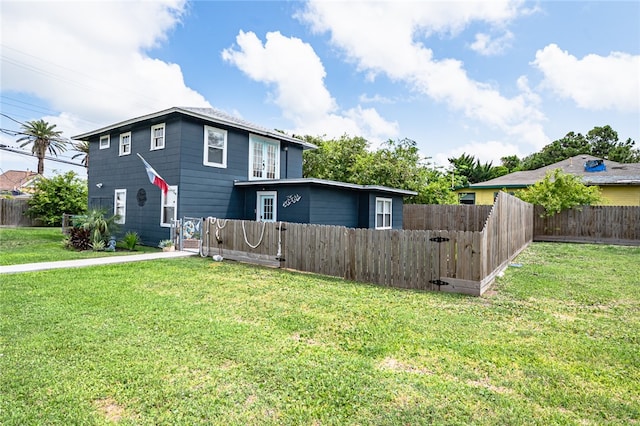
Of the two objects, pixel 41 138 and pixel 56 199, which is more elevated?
pixel 41 138

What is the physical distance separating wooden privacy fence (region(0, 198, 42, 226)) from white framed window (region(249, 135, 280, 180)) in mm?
18673

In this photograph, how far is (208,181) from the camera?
13.4 m

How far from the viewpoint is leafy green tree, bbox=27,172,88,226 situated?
23.0 meters

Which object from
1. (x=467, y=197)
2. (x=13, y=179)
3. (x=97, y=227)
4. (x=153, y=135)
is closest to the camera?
(x=97, y=227)

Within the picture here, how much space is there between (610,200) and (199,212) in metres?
23.1

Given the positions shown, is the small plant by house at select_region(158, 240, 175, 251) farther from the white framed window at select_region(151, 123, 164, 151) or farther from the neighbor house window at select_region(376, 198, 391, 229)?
the neighbor house window at select_region(376, 198, 391, 229)

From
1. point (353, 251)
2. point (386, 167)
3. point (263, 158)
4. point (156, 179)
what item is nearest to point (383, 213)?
point (386, 167)

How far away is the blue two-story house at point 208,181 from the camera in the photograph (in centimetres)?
1273

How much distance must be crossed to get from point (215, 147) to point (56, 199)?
1640 cm

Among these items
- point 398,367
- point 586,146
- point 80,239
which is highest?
point 586,146

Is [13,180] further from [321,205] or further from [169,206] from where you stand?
[321,205]

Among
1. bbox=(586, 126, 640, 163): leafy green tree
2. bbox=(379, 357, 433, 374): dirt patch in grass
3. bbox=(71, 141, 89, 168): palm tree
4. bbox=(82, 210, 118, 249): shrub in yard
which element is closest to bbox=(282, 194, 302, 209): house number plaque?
bbox=(82, 210, 118, 249): shrub in yard

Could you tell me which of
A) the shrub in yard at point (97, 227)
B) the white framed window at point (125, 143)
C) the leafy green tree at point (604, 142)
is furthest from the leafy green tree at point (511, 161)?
the shrub in yard at point (97, 227)

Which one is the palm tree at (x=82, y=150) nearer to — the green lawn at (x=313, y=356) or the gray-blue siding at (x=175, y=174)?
the gray-blue siding at (x=175, y=174)
